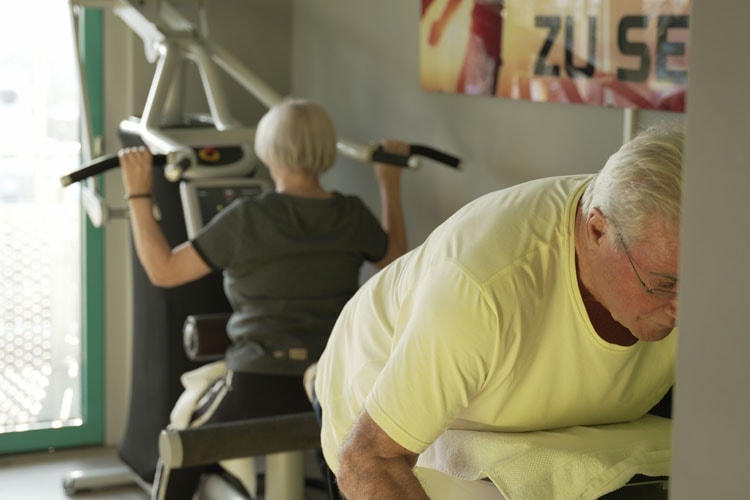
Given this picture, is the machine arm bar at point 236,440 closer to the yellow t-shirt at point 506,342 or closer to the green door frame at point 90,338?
the yellow t-shirt at point 506,342

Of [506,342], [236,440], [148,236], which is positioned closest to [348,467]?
[506,342]

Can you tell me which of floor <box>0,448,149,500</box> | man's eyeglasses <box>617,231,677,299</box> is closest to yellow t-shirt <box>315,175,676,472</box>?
man's eyeglasses <box>617,231,677,299</box>

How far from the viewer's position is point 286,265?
2.75 metres

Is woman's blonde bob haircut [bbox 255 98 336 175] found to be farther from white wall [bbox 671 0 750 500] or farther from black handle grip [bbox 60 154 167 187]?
white wall [bbox 671 0 750 500]

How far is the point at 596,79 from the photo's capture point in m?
2.39

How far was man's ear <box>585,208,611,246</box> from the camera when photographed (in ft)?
4.39

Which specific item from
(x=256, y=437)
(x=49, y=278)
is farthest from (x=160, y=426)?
(x=256, y=437)

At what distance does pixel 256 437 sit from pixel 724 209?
169 cm

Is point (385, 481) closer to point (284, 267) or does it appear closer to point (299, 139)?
point (284, 267)

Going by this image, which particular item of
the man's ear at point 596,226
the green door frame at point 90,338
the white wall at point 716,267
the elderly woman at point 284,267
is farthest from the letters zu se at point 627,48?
the green door frame at point 90,338

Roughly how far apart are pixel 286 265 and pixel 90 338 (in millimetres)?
1721

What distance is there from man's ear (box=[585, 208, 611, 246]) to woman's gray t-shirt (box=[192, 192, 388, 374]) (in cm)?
141

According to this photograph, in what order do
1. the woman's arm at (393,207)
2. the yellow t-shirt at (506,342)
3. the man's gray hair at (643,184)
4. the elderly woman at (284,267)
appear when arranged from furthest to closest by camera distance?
the woman's arm at (393,207)
the elderly woman at (284,267)
the yellow t-shirt at (506,342)
the man's gray hair at (643,184)

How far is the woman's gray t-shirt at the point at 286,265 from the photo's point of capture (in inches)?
106
